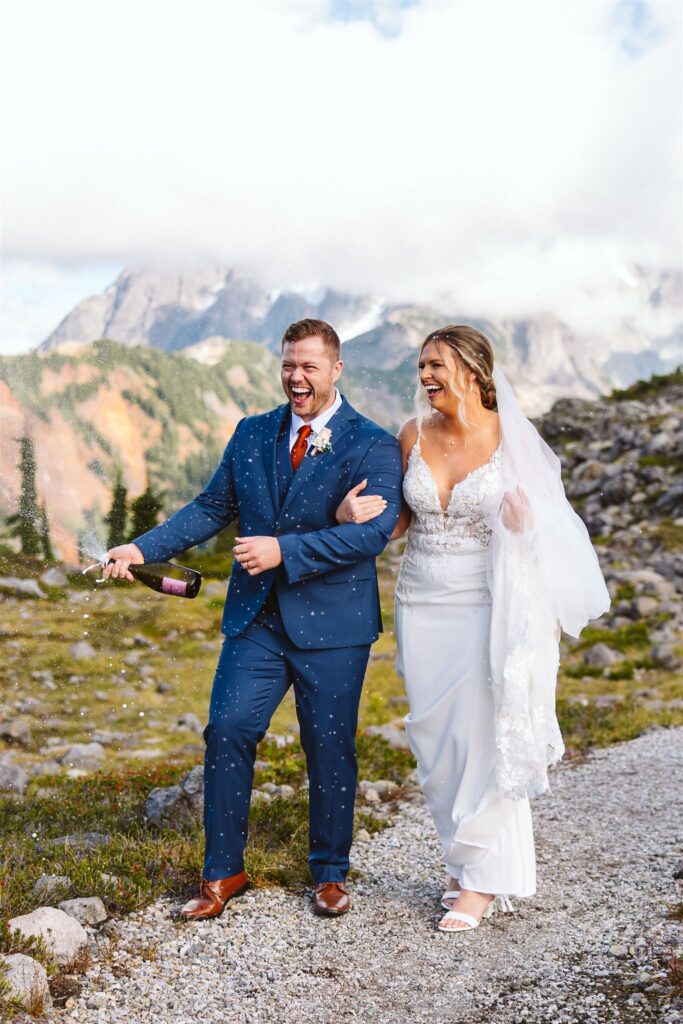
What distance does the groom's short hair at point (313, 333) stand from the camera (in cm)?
576

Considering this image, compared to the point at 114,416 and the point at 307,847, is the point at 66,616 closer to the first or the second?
the point at 307,847

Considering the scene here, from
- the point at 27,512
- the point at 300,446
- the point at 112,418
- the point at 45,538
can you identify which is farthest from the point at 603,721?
the point at 112,418

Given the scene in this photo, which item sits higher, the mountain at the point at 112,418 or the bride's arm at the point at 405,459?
the mountain at the point at 112,418

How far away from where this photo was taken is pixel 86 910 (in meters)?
5.66

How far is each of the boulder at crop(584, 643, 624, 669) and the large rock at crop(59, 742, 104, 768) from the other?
7.55 metres

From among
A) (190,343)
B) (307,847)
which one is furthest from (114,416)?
(190,343)

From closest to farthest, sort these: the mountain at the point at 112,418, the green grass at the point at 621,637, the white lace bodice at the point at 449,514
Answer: the white lace bodice at the point at 449,514, the green grass at the point at 621,637, the mountain at the point at 112,418

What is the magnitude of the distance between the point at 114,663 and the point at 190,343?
208 ft

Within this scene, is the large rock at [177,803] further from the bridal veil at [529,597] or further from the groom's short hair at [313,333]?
the groom's short hair at [313,333]

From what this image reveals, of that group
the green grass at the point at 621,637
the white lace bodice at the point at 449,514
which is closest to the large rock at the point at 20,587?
the green grass at the point at 621,637

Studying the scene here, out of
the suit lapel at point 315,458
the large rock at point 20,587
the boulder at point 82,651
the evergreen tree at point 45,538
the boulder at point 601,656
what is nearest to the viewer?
the suit lapel at point 315,458

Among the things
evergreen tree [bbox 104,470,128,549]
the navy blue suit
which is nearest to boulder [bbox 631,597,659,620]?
evergreen tree [bbox 104,470,128,549]

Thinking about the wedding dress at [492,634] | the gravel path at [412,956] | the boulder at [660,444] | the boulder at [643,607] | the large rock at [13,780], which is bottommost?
the large rock at [13,780]

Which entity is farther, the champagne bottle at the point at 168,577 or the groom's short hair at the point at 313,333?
the champagne bottle at the point at 168,577
